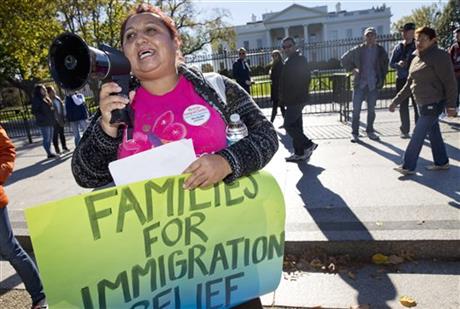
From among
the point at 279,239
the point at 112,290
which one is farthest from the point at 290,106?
the point at 112,290

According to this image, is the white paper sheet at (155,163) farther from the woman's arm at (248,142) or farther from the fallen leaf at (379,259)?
the fallen leaf at (379,259)

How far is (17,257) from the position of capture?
9.93 ft

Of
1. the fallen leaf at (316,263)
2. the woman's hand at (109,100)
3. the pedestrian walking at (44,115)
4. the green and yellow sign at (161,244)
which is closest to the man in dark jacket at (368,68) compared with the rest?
the fallen leaf at (316,263)

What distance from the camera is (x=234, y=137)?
182 cm

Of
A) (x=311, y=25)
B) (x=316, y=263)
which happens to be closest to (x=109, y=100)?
(x=316, y=263)

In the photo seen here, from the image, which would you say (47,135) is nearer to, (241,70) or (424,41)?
(241,70)

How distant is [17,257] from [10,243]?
4.8 inches

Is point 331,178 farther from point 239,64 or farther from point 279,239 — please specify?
point 239,64

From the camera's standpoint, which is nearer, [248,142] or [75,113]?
[248,142]

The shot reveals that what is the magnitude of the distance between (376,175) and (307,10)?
75.5 metres

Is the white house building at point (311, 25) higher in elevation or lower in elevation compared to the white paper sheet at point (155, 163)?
higher

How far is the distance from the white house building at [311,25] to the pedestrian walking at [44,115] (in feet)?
217

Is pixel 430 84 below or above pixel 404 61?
below

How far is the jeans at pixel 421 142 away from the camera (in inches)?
205
